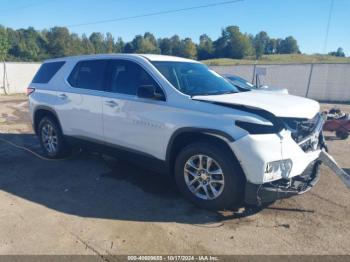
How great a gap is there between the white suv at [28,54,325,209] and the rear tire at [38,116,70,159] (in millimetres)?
400

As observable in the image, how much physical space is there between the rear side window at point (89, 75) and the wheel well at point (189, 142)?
5.38ft

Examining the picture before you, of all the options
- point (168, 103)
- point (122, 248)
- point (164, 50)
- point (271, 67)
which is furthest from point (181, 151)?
point (164, 50)

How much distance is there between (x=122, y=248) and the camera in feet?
10.3

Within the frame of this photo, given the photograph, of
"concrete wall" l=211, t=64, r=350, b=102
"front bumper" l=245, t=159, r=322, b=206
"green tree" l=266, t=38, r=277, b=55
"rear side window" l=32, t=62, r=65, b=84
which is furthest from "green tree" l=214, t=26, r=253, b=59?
"front bumper" l=245, t=159, r=322, b=206

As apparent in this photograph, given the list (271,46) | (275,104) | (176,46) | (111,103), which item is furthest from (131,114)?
(271,46)

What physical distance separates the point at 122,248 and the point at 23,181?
8.48 ft

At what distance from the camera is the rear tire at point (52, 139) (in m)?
5.86

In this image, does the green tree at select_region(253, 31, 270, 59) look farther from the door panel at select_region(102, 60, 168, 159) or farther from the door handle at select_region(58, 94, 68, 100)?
the door panel at select_region(102, 60, 168, 159)

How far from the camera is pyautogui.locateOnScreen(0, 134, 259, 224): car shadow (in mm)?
3861

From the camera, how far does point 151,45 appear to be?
66.6 meters

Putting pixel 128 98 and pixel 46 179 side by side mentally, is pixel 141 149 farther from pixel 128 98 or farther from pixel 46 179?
pixel 46 179

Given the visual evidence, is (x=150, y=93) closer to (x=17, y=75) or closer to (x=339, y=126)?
(x=339, y=126)

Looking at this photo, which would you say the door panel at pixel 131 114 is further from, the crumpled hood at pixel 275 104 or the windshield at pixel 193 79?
the crumpled hood at pixel 275 104

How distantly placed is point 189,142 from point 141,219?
3.68 ft
